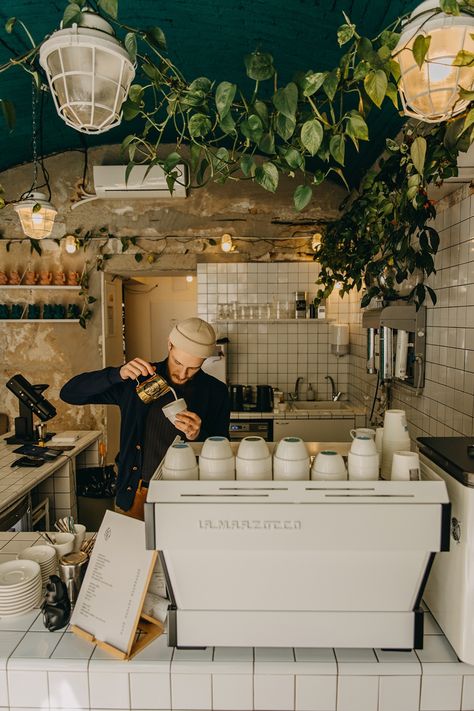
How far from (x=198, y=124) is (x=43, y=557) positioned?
1389 mm

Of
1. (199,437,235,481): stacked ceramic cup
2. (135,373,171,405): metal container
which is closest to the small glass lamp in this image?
(135,373,171,405): metal container

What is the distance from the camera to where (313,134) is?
123cm

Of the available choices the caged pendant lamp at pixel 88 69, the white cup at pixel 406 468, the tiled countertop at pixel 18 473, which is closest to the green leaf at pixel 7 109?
the caged pendant lamp at pixel 88 69

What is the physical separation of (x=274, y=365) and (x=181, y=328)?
328cm

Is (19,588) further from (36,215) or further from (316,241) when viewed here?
(316,241)

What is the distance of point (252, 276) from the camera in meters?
5.35

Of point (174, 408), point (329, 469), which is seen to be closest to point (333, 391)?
point (174, 408)

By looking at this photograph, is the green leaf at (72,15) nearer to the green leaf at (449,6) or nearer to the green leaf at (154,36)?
the green leaf at (154,36)

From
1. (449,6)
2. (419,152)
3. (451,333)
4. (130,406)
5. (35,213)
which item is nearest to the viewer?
(449,6)

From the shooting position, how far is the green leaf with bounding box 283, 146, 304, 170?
133cm

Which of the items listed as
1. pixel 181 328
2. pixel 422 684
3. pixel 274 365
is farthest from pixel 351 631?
pixel 274 365

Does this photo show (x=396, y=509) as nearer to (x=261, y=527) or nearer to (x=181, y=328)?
(x=261, y=527)

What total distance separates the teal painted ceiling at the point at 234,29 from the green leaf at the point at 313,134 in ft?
5.27

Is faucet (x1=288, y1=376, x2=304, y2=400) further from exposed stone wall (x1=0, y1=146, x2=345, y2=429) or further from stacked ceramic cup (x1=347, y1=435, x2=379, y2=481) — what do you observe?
stacked ceramic cup (x1=347, y1=435, x2=379, y2=481)
